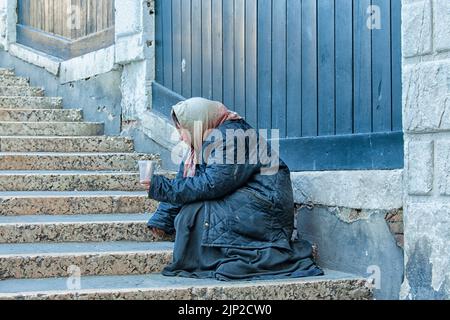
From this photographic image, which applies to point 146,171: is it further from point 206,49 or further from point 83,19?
point 83,19

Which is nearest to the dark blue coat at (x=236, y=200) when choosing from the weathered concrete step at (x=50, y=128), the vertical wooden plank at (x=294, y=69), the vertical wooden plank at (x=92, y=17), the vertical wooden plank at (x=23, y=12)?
the vertical wooden plank at (x=294, y=69)

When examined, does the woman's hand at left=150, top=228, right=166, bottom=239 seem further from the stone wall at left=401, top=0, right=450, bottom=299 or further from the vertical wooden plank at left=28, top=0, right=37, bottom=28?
the vertical wooden plank at left=28, top=0, right=37, bottom=28

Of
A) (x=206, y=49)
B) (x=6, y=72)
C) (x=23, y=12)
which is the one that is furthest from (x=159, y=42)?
(x=23, y=12)

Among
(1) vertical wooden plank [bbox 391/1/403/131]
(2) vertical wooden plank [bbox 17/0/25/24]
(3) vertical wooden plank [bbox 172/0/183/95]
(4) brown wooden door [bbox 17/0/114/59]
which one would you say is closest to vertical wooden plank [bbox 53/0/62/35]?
(4) brown wooden door [bbox 17/0/114/59]

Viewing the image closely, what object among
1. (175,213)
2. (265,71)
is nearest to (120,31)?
(265,71)

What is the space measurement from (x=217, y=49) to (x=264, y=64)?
0.73m

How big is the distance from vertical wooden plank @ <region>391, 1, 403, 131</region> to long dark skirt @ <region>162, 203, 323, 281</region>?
935 mm

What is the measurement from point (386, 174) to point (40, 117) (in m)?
4.27

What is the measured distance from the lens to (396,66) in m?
4.35

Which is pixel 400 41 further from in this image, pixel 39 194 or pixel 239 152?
pixel 39 194

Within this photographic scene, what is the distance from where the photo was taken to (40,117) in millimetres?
7570

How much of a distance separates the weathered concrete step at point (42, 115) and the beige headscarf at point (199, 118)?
3067mm

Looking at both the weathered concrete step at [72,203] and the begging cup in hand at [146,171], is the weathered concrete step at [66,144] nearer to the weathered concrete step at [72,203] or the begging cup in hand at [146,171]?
the weathered concrete step at [72,203]

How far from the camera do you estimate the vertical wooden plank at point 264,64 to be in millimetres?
5465
